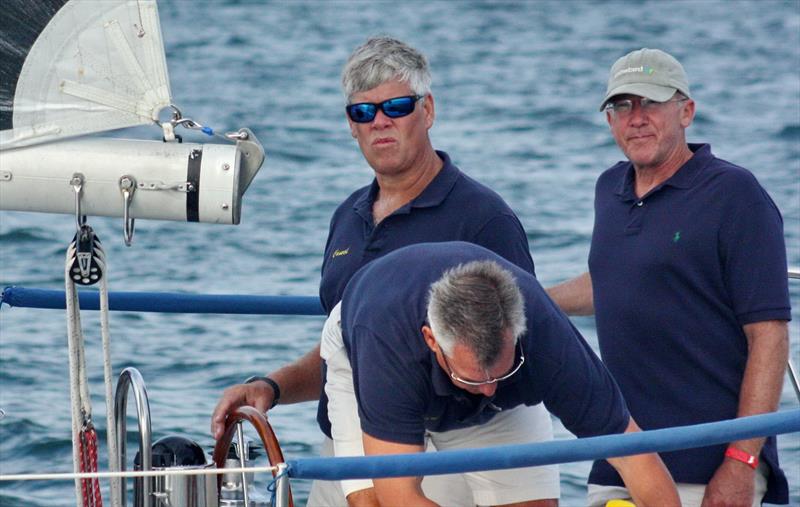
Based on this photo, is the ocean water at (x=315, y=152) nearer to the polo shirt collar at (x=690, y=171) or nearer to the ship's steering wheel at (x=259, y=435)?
the ship's steering wheel at (x=259, y=435)

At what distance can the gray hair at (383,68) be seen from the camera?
379cm

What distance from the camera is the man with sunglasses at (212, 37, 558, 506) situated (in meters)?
3.68

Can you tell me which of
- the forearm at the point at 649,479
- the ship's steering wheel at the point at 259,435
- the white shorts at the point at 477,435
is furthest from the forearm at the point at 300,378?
the forearm at the point at 649,479

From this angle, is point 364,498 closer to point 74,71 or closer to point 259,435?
point 259,435

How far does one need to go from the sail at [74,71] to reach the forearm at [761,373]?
144 cm

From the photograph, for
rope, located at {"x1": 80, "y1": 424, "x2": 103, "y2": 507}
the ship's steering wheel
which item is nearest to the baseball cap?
the ship's steering wheel

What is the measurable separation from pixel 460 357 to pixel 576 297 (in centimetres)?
112

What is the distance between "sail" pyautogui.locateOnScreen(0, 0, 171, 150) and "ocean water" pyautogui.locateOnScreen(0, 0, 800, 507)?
306cm

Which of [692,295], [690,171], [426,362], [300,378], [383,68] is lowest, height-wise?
[300,378]

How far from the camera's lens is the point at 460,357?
3.12m

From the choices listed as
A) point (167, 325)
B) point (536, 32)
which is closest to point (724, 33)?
point (536, 32)

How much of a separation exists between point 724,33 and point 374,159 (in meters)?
18.9

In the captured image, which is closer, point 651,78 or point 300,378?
point 651,78

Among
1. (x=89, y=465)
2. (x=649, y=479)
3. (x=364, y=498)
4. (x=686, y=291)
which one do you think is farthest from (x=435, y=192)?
(x=89, y=465)
